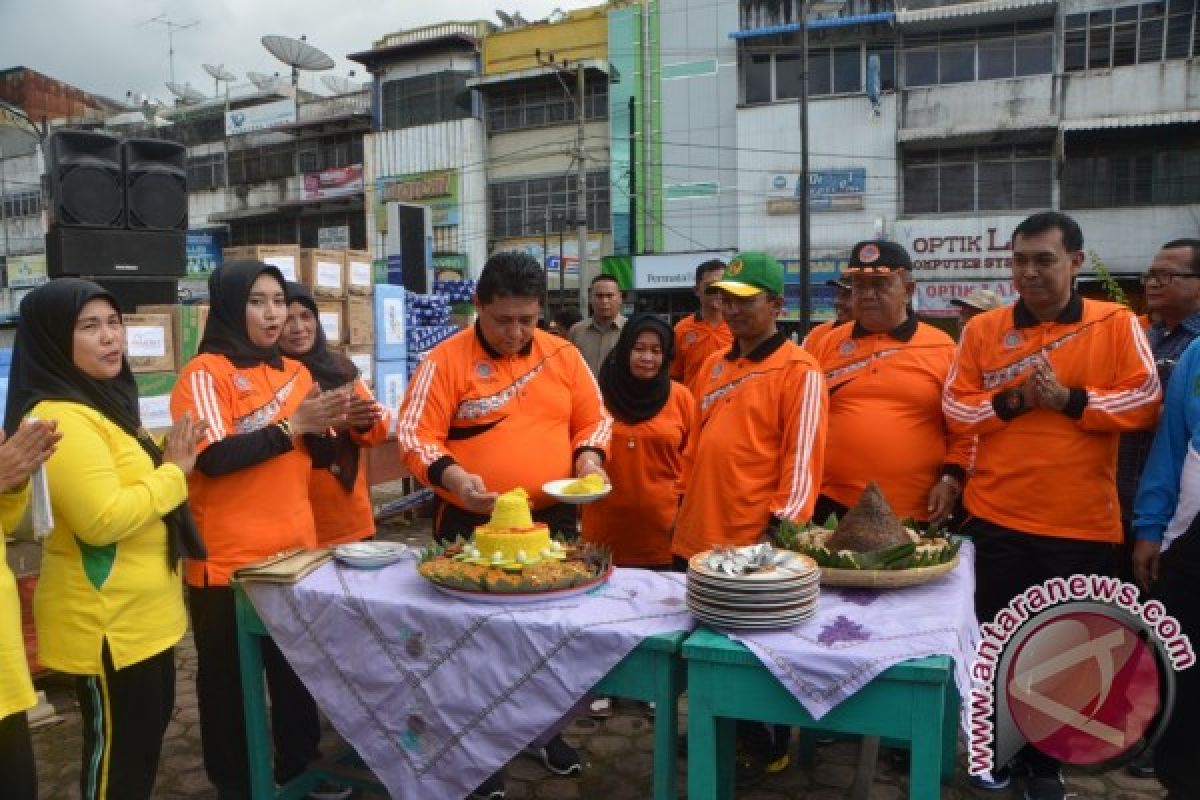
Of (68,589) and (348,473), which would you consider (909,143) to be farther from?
(68,589)

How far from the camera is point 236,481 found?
9.61 feet

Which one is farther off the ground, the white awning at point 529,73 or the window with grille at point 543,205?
the white awning at point 529,73

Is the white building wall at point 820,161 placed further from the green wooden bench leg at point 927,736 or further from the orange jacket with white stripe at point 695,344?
the green wooden bench leg at point 927,736

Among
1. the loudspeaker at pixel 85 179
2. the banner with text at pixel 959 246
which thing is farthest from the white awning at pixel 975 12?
Result: the loudspeaker at pixel 85 179

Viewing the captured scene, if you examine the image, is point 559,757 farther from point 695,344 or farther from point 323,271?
point 323,271

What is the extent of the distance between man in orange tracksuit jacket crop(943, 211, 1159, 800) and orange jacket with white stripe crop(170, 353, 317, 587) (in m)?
2.45

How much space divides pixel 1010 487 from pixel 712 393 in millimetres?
1106

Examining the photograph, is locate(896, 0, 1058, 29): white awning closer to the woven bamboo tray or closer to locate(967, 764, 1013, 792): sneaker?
locate(967, 764, 1013, 792): sneaker

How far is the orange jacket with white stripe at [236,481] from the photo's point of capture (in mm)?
2898

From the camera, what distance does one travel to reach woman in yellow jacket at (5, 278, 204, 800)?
2.38 m

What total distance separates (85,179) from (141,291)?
102 centimetres

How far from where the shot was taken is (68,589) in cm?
245

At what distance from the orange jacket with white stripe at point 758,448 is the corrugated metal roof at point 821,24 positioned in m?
18.6

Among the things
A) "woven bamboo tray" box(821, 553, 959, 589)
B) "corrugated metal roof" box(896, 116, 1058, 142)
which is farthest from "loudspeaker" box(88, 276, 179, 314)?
"corrugated metal roof" box(896, 116, 1058, 142)
